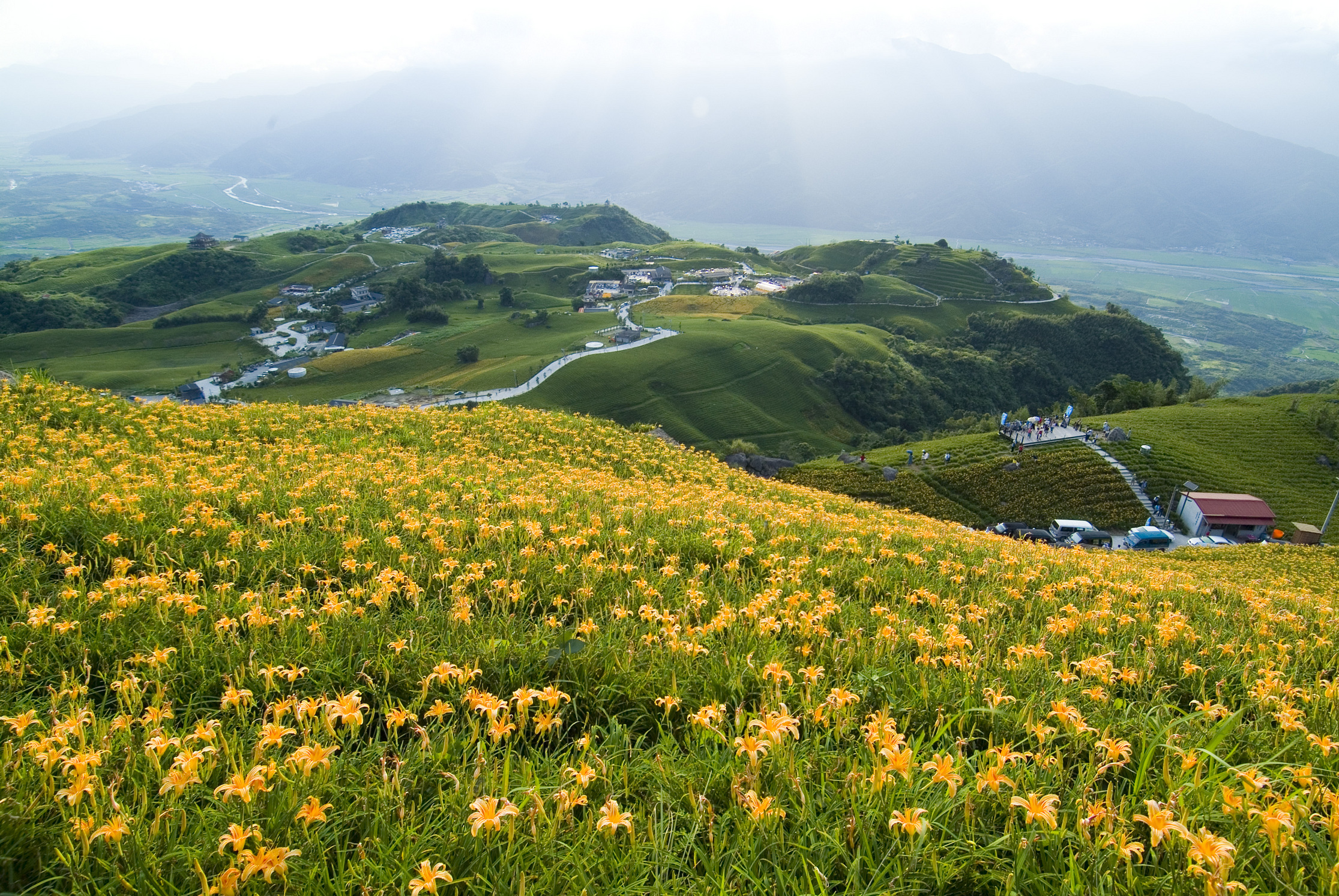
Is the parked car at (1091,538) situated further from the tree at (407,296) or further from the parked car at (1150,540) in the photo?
the tree at (407,296)

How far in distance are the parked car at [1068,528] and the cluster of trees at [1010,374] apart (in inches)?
1226

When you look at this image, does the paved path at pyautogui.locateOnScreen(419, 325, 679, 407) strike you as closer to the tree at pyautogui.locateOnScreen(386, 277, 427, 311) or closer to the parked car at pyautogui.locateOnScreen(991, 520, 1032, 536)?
the parked car at pyautogui.locateOnScreen(991, 520, 1032, 536)

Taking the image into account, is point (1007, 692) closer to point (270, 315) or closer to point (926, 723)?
point (926, 723)

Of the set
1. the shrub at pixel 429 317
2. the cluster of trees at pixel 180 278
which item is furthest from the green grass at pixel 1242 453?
the cluster of trees at pixel 180 278

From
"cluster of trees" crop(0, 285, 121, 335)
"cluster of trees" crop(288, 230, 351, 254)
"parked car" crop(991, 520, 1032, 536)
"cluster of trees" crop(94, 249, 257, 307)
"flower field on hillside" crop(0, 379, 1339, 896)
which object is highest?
"cluster of trees" crop(288, 230, 351, 254)

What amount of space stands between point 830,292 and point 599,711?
144115mm

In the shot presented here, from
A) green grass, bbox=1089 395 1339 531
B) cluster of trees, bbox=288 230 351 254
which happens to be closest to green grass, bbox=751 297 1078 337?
green grass, bbox=1089 395 1339 531

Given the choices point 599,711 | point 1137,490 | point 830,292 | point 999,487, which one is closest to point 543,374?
point 999,487

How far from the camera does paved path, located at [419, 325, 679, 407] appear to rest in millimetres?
78338

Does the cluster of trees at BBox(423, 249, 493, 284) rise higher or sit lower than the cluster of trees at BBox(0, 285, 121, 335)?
higher

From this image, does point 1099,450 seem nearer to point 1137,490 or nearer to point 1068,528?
point 1137,490

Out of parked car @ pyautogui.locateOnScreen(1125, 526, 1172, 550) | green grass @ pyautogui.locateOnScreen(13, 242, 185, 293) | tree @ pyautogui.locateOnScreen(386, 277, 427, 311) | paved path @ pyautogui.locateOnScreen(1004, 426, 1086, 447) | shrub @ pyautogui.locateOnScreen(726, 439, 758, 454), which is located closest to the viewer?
parked car @ pyautogui.locateOnScreen(1125, 526, 1172, 550)

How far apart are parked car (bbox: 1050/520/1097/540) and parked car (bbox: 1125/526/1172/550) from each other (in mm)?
2256

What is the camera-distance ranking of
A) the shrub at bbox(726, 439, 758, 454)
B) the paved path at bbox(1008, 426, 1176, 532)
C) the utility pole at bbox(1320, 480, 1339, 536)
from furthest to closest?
the shrub at bbox(726, 439, 758, 454) < the paved path at bbox(1008, 426, 1176, 532) < the utility pole at bbox(1320, 480, 1339, 536)
